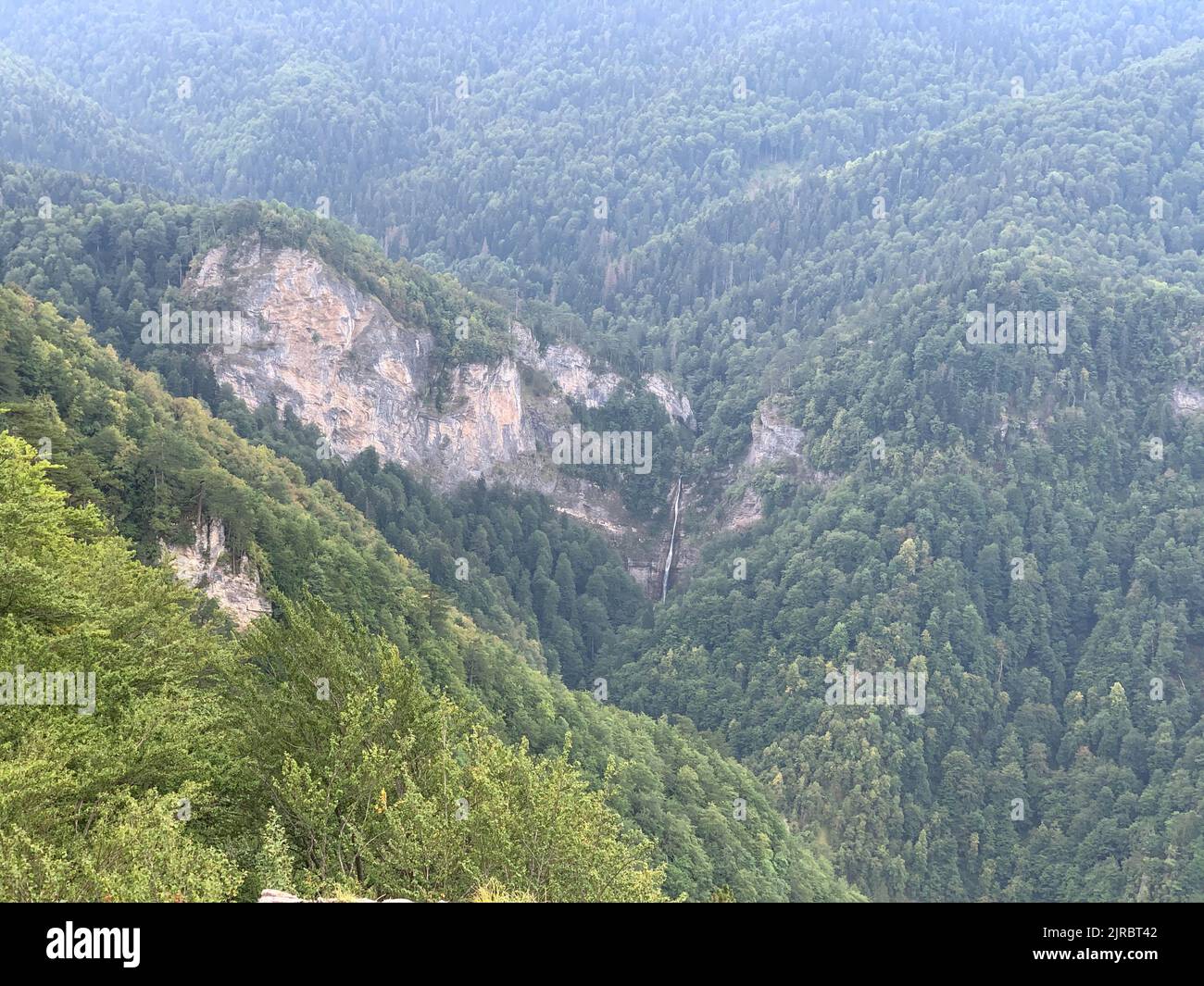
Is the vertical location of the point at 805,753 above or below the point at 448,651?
below

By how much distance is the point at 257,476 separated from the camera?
114 m

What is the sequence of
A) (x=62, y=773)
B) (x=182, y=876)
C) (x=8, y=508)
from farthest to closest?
(x=8, y=508), (x=62, y=773), (x=182, y=876)

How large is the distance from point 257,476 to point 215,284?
287 feet

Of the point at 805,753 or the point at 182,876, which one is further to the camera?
the point at 805,753

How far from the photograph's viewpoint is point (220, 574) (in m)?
83.7

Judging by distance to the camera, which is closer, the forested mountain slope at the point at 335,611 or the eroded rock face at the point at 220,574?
the forested mountain slope at the point at 335,611

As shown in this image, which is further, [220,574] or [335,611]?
[335,611]

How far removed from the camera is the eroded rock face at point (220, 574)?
8044cm

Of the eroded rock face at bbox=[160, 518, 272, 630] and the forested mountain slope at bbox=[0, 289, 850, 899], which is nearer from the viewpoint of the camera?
the forested mountain slope at bbox=[0, 289, 850, 899]

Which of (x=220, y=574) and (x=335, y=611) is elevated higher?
(x=220, y=574)

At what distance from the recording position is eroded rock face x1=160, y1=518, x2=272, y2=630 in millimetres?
80438
